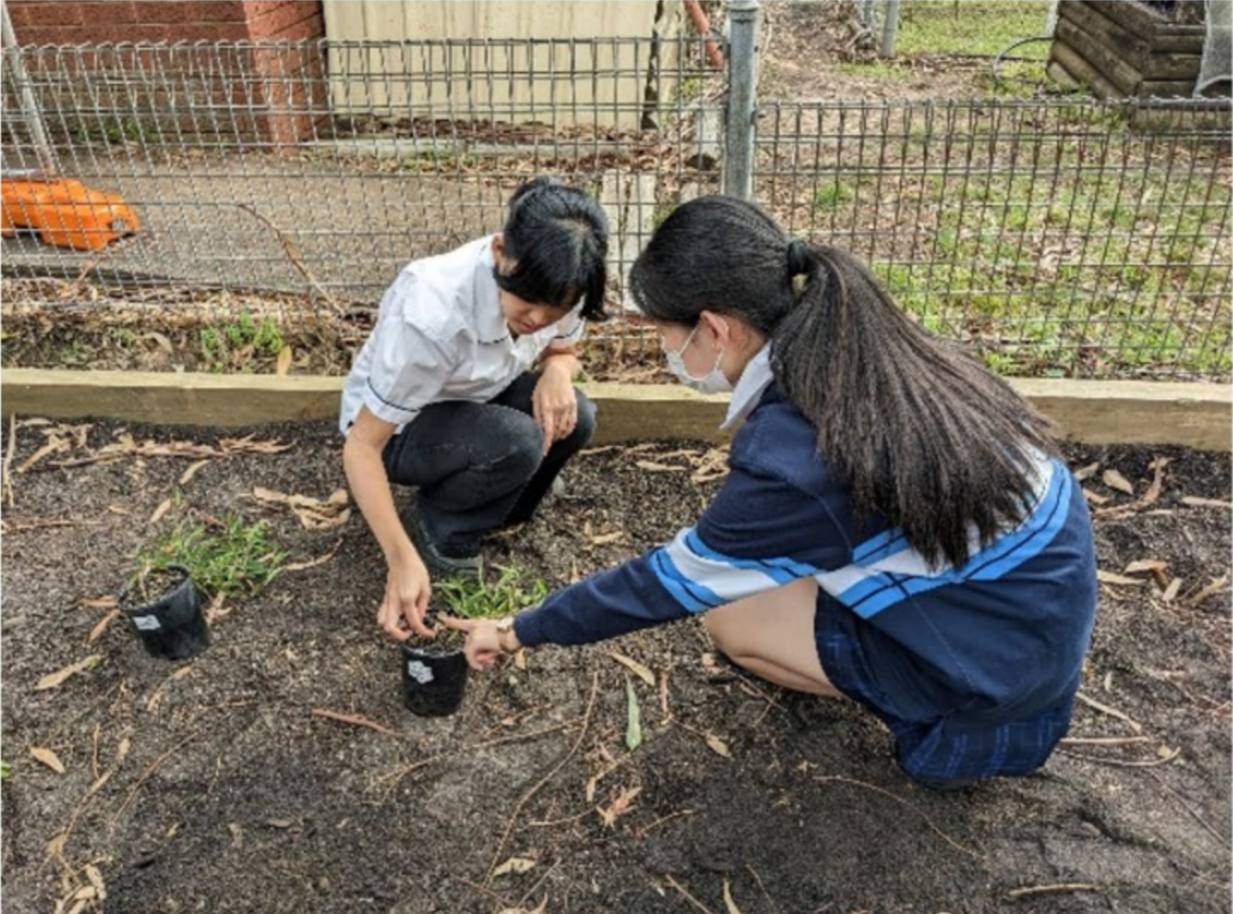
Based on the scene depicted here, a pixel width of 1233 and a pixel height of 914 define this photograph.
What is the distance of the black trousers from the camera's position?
2521 millimetres

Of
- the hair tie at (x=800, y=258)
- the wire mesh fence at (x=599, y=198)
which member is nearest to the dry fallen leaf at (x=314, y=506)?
the wire mesh fence at (x=599, y=198)

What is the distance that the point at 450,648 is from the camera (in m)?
2.25

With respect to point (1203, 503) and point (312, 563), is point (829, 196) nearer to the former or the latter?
point (1203, 503)

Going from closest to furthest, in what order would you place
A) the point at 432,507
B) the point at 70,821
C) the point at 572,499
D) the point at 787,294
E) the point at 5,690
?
the point at 787,294, the point at 70,821, the point at 5,690, the point at 432,507, the point at 572,499

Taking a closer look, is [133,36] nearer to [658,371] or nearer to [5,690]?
[658,371]

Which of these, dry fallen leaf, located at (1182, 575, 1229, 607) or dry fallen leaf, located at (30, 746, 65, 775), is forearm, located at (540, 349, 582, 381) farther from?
dry fallen leaf, located at (1182, 575, 1229, 607)

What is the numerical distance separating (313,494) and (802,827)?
1.68 m

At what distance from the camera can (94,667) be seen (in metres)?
2.47

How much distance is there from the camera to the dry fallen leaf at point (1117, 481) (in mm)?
3043

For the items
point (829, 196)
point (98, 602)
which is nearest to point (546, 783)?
point (98, 602)

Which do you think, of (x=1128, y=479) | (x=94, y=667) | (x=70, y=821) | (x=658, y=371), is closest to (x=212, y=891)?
(x=70, y=821)

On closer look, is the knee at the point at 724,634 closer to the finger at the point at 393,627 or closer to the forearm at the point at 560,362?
the finger at the point at 393,627

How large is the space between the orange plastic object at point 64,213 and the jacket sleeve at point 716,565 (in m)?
2.74

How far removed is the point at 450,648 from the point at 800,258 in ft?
3.72
